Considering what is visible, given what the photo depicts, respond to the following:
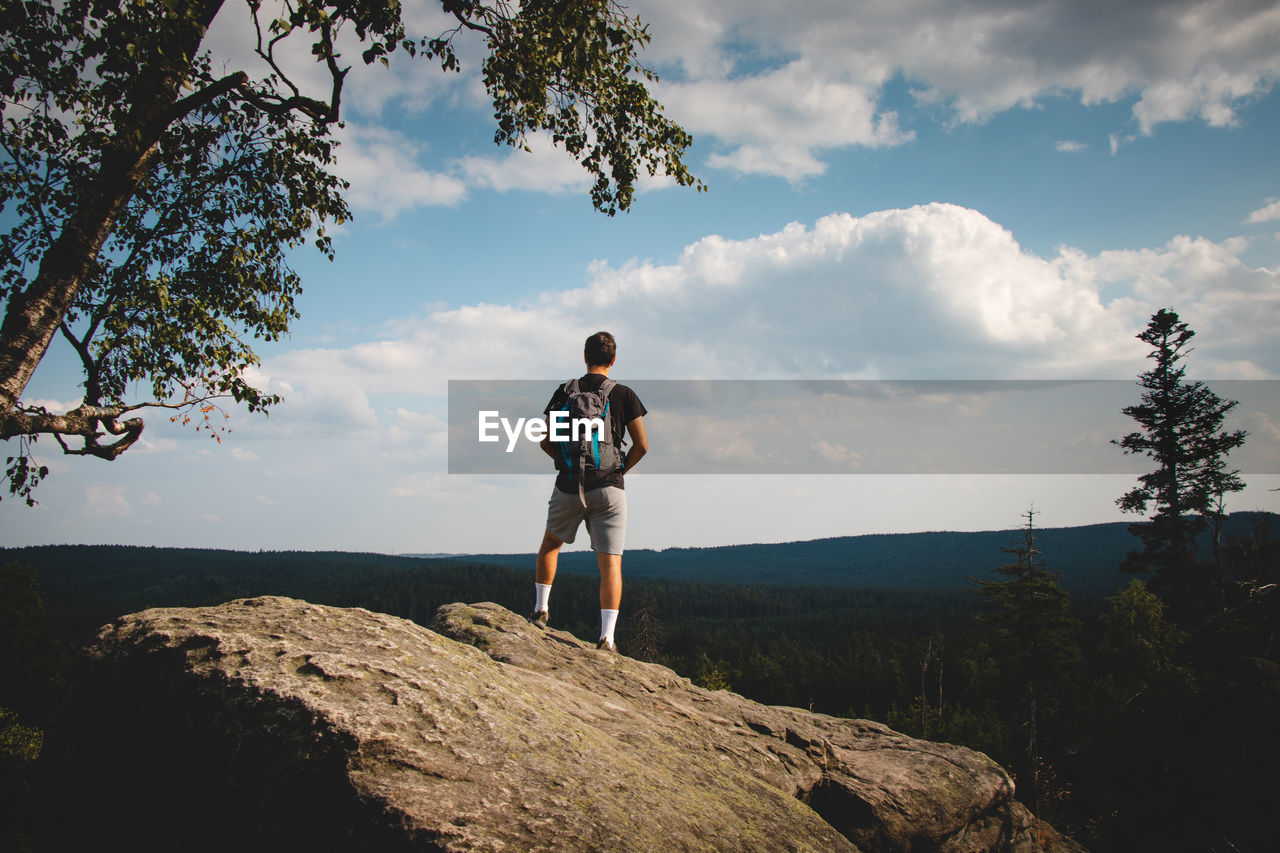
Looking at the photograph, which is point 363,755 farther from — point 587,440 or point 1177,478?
point 1177,478

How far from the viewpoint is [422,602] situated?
145 m

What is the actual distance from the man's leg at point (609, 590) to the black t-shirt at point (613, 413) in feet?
2.63

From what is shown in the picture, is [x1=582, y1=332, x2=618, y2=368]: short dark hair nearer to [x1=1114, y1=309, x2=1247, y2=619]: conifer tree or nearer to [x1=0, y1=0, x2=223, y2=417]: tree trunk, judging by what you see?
[x1=0, y1=0, x2=223, y2=417]: tree trunk

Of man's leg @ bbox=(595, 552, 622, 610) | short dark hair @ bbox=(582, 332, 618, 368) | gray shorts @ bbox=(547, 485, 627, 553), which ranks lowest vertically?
man's leg @ bbox=(595, 552, 622, 610)

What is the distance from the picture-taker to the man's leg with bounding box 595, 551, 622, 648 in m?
6.97

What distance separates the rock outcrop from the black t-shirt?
2073mm

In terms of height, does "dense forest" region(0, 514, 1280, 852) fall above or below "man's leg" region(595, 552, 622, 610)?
below

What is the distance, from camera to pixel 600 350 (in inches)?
275

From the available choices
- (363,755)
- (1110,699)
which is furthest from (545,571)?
(1110,699)

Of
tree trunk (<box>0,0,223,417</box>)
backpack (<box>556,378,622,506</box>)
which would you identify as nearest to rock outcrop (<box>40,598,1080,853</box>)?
backpack (<box>556,378,622,506</box>)

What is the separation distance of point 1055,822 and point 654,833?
3741cm

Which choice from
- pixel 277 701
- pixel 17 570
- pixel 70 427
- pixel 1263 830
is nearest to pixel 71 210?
pixel 70 427

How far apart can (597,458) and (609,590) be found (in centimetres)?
156

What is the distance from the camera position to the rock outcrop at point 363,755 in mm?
3084
